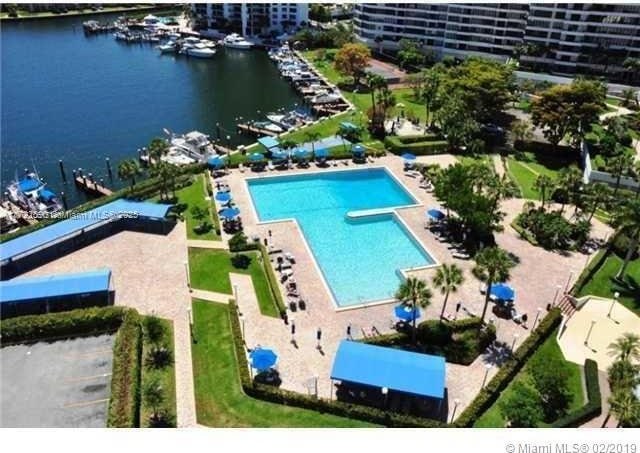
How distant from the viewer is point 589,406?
39312 mm

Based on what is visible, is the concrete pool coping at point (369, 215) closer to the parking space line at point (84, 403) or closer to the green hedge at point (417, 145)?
the green hedge at point (417, 145)

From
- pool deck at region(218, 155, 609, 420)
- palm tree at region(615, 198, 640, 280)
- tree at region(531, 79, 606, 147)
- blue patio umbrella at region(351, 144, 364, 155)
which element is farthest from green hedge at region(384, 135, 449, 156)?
palm tree at region(615, 198, 640, 280)

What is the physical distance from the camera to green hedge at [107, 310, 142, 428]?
3694 cm

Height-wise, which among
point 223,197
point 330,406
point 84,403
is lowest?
point 84,403

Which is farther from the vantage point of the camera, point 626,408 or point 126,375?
point 126,375

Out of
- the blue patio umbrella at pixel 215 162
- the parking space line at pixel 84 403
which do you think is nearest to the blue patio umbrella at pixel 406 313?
the parking space line at pixel 84 403

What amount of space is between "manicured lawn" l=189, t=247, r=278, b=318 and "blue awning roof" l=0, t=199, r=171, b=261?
850 centimetres

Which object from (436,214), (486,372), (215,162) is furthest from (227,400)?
(215,162)

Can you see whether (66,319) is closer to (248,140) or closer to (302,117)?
(248,140)

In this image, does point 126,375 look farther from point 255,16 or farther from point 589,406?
point 255,16

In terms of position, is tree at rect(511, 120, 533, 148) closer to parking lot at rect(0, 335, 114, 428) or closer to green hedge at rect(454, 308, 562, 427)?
green hedge at rect(454, 308, 562, 427)

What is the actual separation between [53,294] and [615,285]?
2224 inches

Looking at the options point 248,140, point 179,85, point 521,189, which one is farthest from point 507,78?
point 179,85

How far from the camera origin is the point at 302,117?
9694 cm
